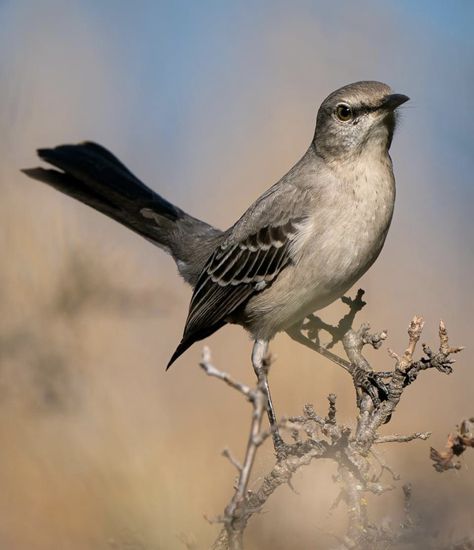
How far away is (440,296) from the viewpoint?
6.69 metres

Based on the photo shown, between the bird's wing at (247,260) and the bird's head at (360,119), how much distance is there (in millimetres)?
346

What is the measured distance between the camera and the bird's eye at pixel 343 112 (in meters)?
4.60

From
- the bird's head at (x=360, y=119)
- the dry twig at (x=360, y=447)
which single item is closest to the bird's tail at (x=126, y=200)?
the bird's head at (x=360, y=119)

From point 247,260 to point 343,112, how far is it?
1023 millimetres

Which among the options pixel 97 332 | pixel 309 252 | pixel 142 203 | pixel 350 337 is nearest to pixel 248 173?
pixel 142 203

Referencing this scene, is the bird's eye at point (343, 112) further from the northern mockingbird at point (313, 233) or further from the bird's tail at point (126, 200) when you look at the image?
the bird's tail at point (126, 200)

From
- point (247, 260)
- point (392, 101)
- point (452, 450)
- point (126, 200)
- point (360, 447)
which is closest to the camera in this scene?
point (452, 450)

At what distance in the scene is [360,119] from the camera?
4566 mm

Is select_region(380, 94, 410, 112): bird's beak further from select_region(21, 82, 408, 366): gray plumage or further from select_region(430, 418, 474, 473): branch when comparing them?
select_region(430, 418, 474, 473): branch

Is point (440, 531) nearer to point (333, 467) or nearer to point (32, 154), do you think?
point (333, 467)

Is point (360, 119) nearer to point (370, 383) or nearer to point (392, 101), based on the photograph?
point (392, 101)

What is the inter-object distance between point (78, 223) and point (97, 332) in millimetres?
809

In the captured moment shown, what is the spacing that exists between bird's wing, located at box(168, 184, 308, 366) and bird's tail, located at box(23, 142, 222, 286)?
0.60 meters

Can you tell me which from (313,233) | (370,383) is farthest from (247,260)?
(370,383)
